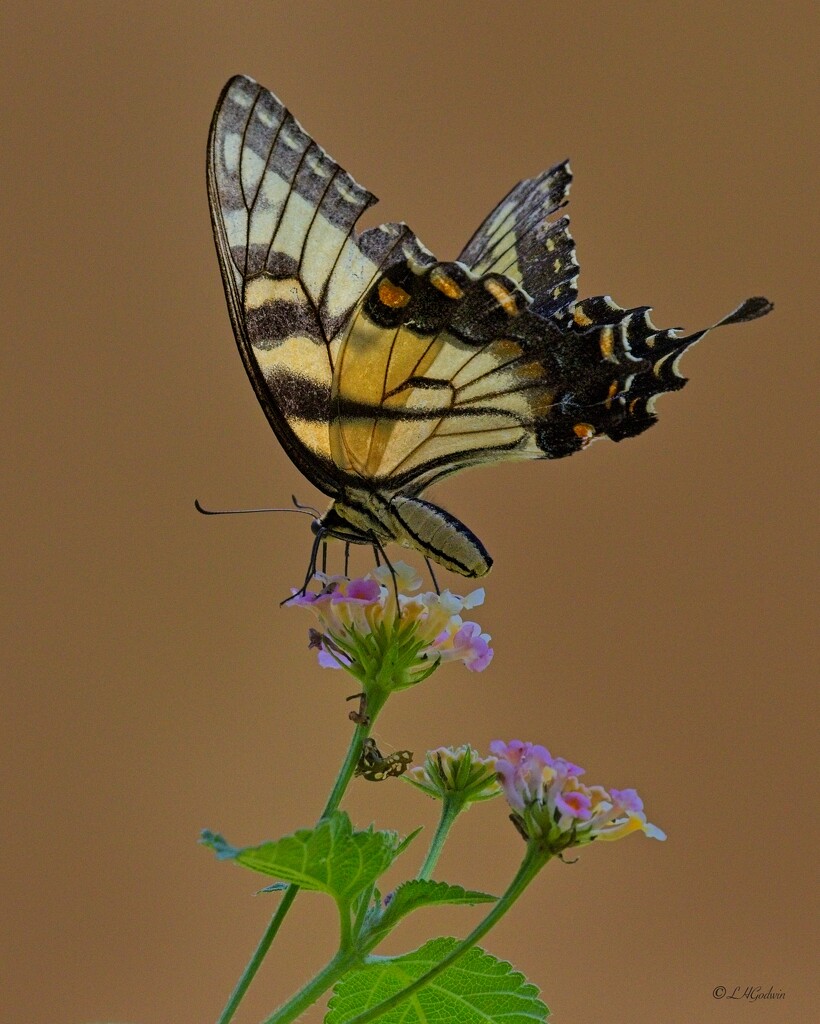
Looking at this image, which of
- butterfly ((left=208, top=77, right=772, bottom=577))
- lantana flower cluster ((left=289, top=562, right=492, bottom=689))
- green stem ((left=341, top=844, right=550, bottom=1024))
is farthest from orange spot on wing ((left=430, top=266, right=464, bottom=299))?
green stem ((left=341, top=844, right=550, bottom=1024))

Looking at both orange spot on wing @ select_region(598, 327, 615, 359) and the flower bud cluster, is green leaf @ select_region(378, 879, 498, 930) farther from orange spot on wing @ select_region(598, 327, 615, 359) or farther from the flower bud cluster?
orange spot on wing @ select_region(598, 327, 615, 359)

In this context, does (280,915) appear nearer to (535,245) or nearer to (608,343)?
(608,343)

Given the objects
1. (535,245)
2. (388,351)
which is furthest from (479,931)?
(535,245)

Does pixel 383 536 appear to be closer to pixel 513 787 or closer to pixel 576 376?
pixel 576 376

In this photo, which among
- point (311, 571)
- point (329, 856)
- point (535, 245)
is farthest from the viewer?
point (535, 245)

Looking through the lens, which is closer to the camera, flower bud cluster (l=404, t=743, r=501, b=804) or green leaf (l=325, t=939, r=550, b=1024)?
green leaf (l=325, t=939, r=550, b=1024)

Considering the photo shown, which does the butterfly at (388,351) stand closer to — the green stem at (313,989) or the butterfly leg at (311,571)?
the butterfly leg at (311,571)
